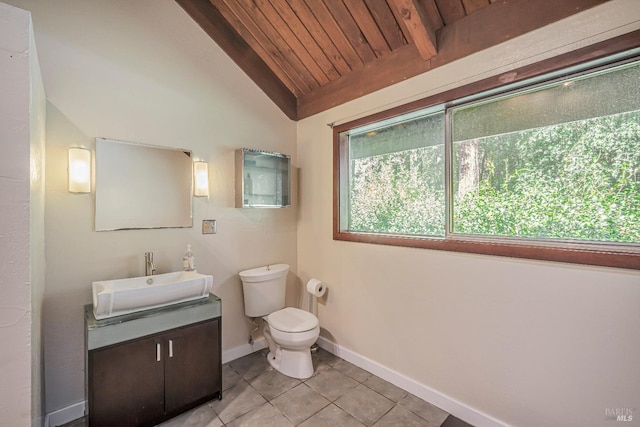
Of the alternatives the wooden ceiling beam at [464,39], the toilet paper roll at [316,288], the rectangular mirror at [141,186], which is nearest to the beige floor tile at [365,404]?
the toilet paper roll at [316,288]

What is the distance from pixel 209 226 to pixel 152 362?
105 centimetres

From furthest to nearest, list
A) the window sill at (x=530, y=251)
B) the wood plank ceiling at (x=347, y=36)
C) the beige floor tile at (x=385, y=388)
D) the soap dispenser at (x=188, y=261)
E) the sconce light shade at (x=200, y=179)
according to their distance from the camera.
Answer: the sconce light shade at (x=200, y=179) < the soap dispenser at (x=188, y=261) < the beige floor tile at (x=385, y=388) < the wood plank ceiling at (x=347, y=36) < the window sill at (x=530, y=251)

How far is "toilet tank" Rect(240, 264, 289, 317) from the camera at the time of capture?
2.55 m

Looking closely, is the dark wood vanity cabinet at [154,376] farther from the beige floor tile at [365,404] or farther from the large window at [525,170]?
the large window at [525,170]

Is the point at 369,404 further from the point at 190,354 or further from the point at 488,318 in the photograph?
the point at 190,354

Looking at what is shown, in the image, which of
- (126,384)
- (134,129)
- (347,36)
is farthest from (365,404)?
(347,36)

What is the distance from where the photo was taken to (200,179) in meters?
2.36

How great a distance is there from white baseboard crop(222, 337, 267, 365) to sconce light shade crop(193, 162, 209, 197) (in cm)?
140

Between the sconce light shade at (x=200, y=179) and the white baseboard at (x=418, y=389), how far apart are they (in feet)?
5.86

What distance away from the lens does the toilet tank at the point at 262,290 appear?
2.55m

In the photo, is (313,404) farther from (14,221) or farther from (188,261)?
(14,221)

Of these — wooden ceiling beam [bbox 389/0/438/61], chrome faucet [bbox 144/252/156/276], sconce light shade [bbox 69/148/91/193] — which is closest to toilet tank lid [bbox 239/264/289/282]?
chrome faucet [bbox 144/252/156/276]

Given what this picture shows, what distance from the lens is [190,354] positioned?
1.94m

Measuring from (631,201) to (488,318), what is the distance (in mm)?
921
